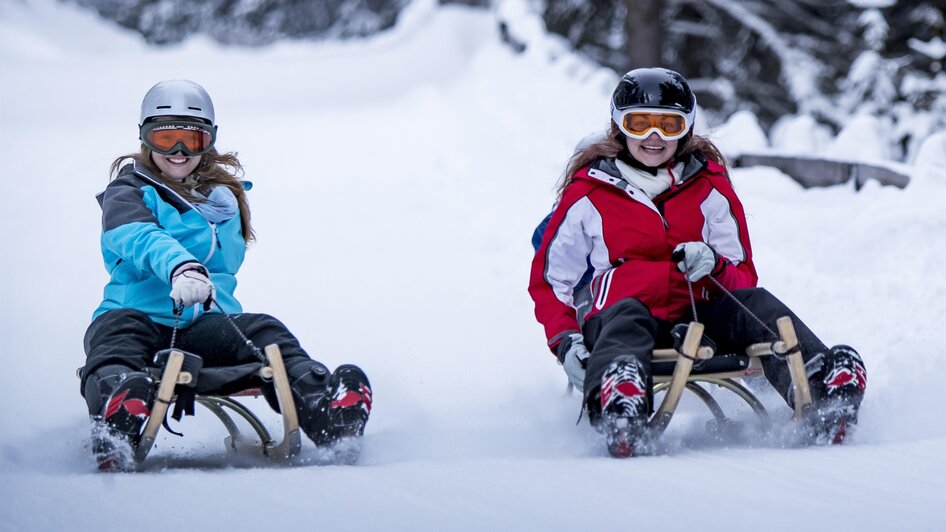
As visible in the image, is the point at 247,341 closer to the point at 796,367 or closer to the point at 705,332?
the point at 705,332

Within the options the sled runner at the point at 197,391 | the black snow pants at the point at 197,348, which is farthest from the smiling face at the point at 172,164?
the sled runner at the point at 197,391

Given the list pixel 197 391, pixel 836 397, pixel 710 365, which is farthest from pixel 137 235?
pixel 836 397

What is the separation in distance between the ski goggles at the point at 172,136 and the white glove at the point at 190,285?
629 millimetres

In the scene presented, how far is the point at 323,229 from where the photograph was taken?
9258 millimetres

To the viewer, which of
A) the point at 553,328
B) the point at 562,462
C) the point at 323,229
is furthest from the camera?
the point at 323,229

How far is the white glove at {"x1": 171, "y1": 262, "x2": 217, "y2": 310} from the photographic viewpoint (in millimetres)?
3963

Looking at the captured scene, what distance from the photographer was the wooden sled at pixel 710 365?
4.05m

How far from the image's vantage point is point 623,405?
154 inches

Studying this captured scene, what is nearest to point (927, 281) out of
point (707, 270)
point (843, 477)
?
point (707, 270)

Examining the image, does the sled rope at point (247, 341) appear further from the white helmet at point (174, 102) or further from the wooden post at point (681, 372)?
the wooden post at point (681, 372)

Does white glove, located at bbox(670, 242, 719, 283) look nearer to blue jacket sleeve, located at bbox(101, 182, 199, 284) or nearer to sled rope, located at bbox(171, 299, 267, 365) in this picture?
sled rope, located at bbox(171, 299, 267, 365)

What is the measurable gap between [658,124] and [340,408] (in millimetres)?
1520

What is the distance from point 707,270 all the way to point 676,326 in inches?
8.6

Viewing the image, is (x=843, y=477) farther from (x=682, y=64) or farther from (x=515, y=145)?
(x=682, y=64)
